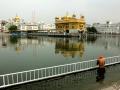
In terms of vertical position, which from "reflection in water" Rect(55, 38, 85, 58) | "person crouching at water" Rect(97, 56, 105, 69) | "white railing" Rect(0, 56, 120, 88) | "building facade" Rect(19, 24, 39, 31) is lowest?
"reflection in water" Rect(55, 38, 85, 58)

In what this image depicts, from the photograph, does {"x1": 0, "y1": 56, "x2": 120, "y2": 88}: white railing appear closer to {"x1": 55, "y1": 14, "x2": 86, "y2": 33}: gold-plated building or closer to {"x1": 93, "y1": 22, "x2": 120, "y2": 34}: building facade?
{"x1": 55, "y1": 14, "x2": 86, "y2": 33}: gold-plated building

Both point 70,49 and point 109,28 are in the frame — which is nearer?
point 70,49

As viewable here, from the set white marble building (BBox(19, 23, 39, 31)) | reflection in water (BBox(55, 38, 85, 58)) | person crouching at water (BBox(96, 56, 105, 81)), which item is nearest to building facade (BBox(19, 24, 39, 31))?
white marble building (BBox(19, 23, 39, 31))

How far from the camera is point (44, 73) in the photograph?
590 inches

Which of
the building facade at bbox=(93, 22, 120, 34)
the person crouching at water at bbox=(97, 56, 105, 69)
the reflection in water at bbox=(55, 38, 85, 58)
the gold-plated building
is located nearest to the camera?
the person crouching at water at bbox=(97, 56, 105, 69)

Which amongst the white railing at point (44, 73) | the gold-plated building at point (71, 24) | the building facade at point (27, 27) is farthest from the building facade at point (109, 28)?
the white railing at point (44, 73)

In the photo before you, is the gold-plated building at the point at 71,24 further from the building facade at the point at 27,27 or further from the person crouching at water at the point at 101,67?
the person crouching at water at the point at 101,67

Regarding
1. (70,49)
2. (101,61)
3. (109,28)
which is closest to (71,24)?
(70,49)

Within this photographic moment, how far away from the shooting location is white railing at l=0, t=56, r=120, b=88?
492 inches

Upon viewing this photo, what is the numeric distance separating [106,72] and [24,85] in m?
7.69

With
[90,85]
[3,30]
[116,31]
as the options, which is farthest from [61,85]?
[116,31]

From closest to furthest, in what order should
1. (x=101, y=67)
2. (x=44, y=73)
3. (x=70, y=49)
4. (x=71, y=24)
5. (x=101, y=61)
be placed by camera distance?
(x=44, y=73) < (x=101, y=61) < (x=101, y=67) < (x=70, y=49) < (x=71, y=24)

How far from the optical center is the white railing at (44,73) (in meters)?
12.5

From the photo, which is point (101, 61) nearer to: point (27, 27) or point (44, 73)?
point (44, 73)
